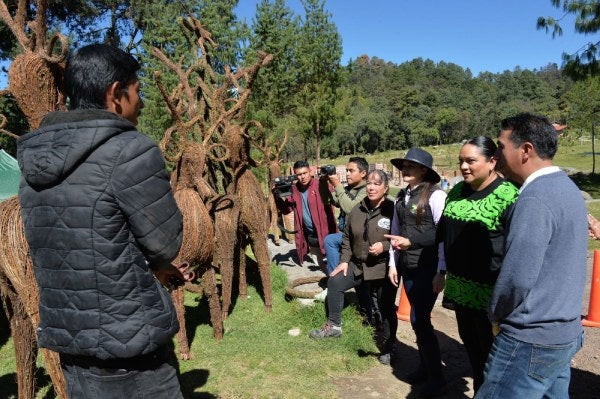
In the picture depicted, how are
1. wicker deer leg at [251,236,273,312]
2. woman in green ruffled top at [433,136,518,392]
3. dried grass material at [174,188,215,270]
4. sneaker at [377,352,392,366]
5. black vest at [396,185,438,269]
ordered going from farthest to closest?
wicker deer leg at [251,236,273,312]
sneaker at [377,352,392,366]
dried grass material at [174,188,215,270]
black vest at [396,185,438,269]
woman in green ruffled top at [433,136,518,392]

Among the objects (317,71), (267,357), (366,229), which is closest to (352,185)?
(366,229)

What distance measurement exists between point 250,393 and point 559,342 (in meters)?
2.27

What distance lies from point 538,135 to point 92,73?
165cm

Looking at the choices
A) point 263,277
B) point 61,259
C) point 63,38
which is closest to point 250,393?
point 263,277

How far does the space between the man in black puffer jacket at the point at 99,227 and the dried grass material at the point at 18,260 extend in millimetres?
1245

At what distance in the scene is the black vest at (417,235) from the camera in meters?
3.00

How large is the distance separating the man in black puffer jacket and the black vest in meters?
1.92

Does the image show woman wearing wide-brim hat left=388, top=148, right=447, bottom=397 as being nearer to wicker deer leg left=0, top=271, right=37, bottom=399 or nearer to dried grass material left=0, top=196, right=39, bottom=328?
dried grass material left=0, top=196, right=39, bottom=328

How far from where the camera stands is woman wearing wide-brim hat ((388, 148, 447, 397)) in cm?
301

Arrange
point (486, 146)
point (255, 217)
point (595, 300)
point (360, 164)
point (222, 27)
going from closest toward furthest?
point (486, 146), point (595, 300), point (360, 164), point (255, 217), point (222, 27)

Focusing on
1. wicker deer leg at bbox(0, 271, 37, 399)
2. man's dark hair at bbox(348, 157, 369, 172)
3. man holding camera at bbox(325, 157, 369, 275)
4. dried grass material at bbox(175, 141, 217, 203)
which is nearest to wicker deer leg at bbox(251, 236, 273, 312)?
man holding camera at bbox(325, 157, 369, 275)

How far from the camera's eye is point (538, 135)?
5.77ft

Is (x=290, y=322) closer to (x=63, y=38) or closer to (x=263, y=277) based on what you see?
(x=263, y=277)

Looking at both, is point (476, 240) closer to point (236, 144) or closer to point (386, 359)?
point (386, 359)
